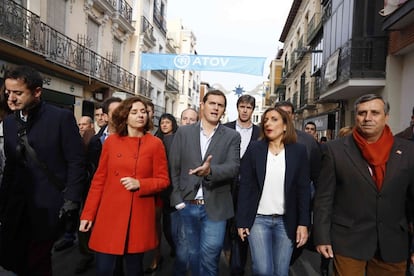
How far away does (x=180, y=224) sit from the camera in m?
3.35

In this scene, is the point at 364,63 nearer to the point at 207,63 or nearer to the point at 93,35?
the point at 207,63

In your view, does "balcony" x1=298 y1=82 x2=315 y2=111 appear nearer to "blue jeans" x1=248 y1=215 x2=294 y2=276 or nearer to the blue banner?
the blue banner

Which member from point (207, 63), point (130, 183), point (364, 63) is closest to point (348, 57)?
point (364, 63)

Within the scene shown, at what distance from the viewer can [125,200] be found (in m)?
2.86

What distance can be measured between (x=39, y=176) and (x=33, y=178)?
0.16 ft

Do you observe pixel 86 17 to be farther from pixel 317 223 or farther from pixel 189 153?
pixel 317 223

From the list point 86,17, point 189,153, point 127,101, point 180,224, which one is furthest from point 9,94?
point 86,17

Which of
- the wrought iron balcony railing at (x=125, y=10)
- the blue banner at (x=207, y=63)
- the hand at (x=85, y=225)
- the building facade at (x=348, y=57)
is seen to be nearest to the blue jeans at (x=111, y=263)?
the hand at (x=85, y=225)

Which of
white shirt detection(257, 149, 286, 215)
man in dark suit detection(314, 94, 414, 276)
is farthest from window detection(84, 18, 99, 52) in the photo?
man in dark suit detection(314, 94, 414, 276)

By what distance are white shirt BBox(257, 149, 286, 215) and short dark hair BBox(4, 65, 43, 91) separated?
2059 mm

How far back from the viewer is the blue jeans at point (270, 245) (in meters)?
2.97

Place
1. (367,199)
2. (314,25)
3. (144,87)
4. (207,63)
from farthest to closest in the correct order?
(144,87), (314,25), (207,63), (367,199)

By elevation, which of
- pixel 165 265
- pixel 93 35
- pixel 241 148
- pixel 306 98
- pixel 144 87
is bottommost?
pixel 165 265

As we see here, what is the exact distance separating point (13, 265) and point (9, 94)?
1.37 metres
